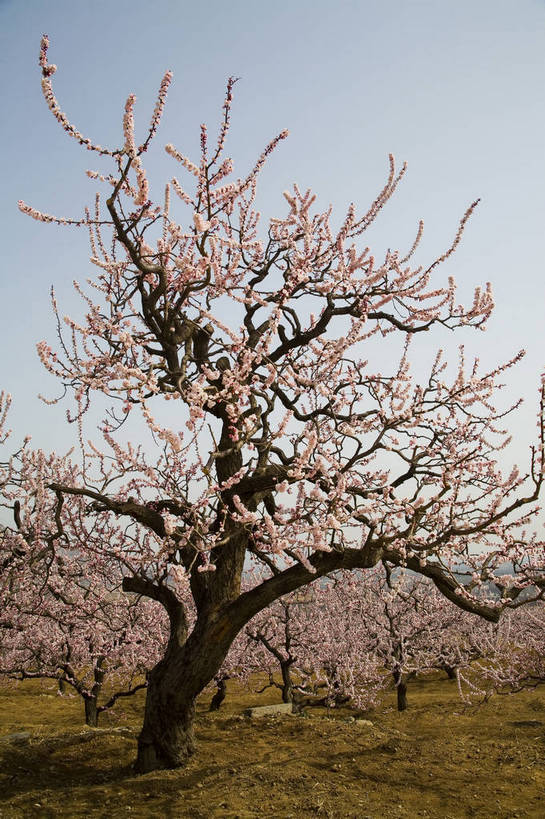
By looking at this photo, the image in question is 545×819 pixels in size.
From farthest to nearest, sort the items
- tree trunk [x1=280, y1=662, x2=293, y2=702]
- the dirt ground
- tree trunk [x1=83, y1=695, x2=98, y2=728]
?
tree trunk [x1=280, y1=662, x2=293, y2=702]
tree trunk [x1=83, y1=695, x2=98, y2=728]
the dirt ground

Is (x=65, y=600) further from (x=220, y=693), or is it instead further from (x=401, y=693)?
(x=401, y=693)

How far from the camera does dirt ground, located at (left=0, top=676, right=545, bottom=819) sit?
6516mm

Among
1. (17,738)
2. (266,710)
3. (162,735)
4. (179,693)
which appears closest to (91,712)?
(17,738)

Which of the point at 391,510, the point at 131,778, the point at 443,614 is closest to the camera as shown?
the point at 391,510

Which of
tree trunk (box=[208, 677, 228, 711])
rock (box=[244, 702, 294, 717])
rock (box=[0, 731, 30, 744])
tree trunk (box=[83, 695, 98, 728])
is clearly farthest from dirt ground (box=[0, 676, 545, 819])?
tree trunk (box=[208, 677, 228, 711])

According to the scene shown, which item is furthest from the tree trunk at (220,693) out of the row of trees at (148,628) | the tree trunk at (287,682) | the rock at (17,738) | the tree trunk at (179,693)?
the tree trunk at (179,693)

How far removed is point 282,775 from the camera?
24.6 ft

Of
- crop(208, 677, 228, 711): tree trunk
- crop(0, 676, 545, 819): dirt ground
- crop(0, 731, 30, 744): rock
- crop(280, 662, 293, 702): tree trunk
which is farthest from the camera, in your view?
crop(208, 677, 228, 711): tree trunk

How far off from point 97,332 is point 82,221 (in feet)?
8.66

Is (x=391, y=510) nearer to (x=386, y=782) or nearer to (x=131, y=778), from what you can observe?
(x=386, y=782)

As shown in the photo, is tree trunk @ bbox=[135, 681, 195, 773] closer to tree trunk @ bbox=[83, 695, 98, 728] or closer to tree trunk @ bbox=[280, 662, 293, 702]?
tree trunk @ bbox=[83, 695, 98, 728]

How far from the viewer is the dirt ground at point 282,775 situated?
6.52 m

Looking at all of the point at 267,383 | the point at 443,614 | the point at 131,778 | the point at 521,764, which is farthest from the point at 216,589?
the point at 443,614

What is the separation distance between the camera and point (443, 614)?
69.6 feet
